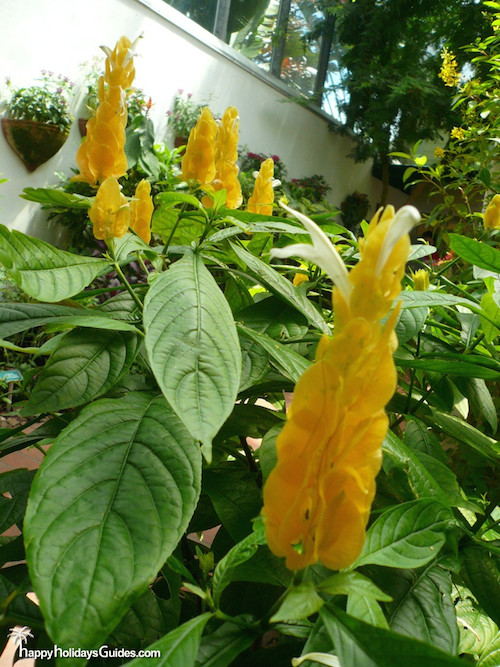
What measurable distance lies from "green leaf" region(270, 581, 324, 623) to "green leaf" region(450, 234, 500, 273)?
52 cm

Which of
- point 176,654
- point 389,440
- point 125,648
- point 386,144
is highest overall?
point 386,144

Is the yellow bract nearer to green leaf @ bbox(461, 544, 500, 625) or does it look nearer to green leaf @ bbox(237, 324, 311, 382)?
green leaf @ bbox(237, 324, 311, 382)

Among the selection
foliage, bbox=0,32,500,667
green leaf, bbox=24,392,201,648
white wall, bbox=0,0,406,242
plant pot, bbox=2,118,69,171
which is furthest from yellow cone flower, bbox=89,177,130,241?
plant pot, bbox=2,118,69,171

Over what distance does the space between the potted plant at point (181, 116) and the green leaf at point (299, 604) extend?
5789 millimetres

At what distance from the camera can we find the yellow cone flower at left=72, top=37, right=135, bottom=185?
2.29 ft

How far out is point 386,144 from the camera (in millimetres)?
8195

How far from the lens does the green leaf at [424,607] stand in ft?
1.52

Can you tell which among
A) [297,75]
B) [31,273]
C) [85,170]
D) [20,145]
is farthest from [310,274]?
[297,75]

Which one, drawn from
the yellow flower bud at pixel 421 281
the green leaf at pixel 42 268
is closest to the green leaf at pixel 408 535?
the green leaf at pixel 42 268

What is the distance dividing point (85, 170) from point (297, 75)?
8.12 m

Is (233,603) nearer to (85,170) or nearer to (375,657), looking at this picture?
(375,657)

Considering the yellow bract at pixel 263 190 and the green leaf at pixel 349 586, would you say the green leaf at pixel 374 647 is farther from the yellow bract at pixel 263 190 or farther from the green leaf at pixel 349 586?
the yellow bract at pixel 263 190

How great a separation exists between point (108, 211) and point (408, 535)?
0.47 meters

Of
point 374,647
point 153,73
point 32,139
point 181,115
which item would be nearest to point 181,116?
point 181,115
